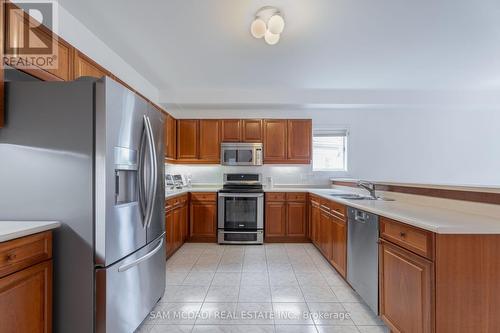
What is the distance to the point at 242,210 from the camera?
4.15 meters

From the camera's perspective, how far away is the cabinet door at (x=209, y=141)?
179 inches

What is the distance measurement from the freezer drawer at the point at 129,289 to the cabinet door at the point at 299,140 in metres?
2.96

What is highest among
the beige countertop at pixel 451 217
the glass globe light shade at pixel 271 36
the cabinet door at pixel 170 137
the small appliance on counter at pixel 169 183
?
the glass globe light shade at pixel 271 36

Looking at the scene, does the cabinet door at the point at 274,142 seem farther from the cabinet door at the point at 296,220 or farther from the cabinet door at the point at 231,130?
the cabinet door at the point at 296,220

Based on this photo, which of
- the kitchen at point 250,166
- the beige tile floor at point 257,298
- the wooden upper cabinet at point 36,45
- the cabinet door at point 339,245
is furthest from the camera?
the cabinet door at point 339,245

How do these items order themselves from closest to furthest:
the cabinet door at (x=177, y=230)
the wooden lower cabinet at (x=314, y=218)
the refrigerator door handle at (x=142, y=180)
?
the refrigerator door handle at (x=142, y=180) < the cabinet door at (x=177, y=230) < the wooden lower cabinet at (x=314, y=218)

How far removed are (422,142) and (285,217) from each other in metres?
3.01

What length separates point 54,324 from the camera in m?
1.48

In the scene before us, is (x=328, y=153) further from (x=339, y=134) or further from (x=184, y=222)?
(x=184, y=222)

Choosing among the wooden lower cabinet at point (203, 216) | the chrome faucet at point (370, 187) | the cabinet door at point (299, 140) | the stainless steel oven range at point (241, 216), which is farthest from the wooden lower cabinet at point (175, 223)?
the chrome faucet at point (370, 187)

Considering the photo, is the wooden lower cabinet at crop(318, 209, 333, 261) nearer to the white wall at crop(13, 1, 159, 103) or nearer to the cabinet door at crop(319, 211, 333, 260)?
the cabinet door at crop(319, 211, 333, 260)

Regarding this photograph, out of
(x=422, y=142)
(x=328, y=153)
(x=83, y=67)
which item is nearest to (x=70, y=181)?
(x=83, y=67)

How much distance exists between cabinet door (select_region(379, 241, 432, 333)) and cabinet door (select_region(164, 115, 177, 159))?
332 centimetres

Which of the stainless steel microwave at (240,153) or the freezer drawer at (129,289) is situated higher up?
the stainless steel microwave at (240,153)
